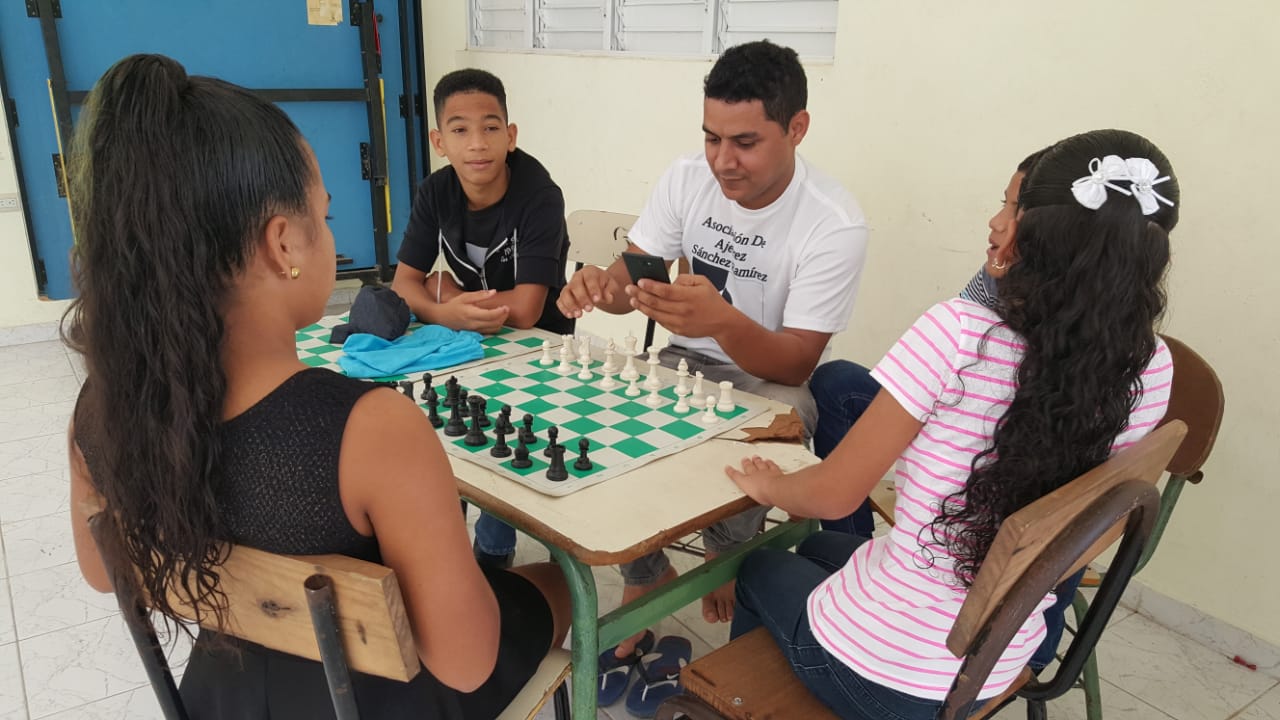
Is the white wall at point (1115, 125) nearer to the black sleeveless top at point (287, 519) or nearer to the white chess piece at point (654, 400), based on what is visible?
the white chess piece at point (654, 400)

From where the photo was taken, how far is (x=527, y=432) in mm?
1507

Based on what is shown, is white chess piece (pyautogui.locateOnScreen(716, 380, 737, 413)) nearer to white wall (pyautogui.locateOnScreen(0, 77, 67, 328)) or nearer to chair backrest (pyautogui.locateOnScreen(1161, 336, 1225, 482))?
chair backrest (pyautogui.locateOnScreen(1161, 336, 1225, 482))

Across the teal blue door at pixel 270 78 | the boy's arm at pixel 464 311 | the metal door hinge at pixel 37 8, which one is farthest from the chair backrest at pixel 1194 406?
the metal door hinge at pixel 37 8

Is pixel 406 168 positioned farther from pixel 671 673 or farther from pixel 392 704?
pixel 392 704

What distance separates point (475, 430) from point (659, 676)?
1.00m

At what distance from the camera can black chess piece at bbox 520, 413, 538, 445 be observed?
150cm

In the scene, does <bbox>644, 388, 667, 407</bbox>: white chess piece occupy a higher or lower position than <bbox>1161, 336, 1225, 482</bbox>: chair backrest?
lower

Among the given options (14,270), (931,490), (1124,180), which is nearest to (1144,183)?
(1124,180)

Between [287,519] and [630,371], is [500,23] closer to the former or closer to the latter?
[630,371]

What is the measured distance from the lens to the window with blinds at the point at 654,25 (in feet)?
10.8

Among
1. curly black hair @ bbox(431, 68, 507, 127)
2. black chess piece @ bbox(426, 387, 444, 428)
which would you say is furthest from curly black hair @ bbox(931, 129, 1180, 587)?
curly black hair @ bbox(431, 68, 507, 127)

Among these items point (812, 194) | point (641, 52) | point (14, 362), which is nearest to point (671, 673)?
point (812, 194)

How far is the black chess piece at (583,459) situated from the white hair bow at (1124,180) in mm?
847

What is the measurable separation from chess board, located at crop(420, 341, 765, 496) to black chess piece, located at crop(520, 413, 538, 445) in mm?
15
